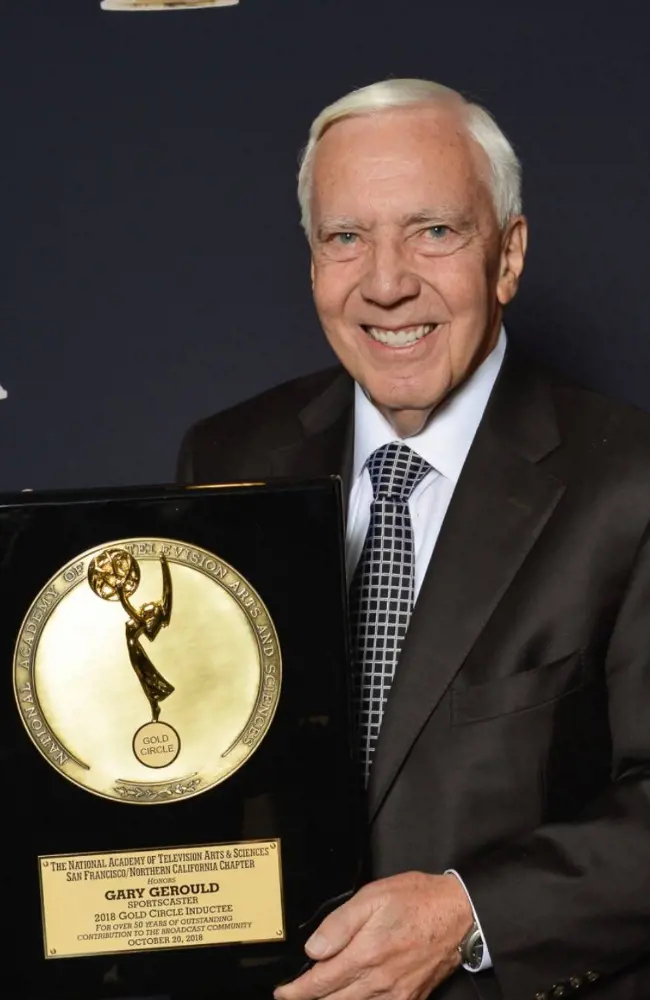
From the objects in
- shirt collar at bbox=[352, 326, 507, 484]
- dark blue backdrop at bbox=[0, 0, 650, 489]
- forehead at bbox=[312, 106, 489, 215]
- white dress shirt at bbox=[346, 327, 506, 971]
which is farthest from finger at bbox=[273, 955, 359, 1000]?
dark blue backdrop at bbox=[0, 0, 650, 489]

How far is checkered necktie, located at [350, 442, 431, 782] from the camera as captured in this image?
5.09ft

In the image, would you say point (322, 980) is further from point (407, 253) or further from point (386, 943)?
point (407, 253)

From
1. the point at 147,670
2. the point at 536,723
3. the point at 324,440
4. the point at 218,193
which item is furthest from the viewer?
the point at 218,193

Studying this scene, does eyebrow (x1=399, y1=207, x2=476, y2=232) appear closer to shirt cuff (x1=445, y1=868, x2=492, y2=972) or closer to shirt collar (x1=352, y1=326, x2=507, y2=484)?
shirt collar (x1=352, y1=326, x2=507, y2=484)

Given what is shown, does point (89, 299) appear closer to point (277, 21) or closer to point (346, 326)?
point (277, 21)

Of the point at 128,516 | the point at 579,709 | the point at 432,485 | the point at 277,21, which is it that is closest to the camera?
the point at 128,516

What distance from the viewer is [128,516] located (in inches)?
53.9

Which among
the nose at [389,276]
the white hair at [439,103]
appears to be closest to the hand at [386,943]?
the nose at [389,276]

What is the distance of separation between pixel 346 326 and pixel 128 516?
0.39m

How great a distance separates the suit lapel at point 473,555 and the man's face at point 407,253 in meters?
0.09

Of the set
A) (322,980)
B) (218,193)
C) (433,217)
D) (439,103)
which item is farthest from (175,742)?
(218,193)

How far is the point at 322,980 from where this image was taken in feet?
4.53

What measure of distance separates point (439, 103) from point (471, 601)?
19.7 inches

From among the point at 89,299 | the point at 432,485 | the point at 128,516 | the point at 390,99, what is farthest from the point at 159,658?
the point at 89,299
